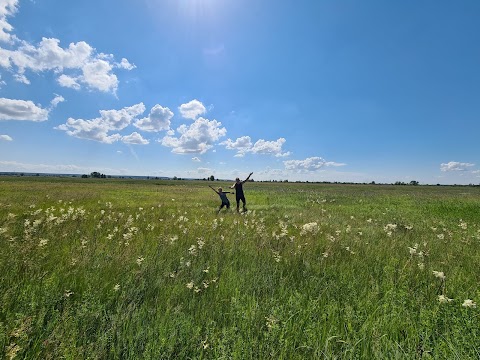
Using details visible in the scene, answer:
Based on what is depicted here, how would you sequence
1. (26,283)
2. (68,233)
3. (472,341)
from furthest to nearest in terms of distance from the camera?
(68,233)
(26,283)
(472,341)

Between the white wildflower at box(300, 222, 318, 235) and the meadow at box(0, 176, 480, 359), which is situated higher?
the white wildflower at box(300, 222, 318, 235)

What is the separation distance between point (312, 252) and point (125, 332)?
4723 mm

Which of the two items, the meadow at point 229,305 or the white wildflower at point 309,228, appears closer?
the meadow at point 229,305

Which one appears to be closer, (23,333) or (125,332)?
(23,333)

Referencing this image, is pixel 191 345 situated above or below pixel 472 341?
below

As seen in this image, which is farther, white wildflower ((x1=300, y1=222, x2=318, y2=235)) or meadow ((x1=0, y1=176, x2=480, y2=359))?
white wildflower ((x1=300, y1=222, x2=318, y2=235))

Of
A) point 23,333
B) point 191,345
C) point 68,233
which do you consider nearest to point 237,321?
point 191,345

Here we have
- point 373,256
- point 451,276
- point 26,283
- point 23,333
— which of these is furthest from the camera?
point 373,256

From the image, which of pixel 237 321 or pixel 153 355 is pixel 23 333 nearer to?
pixel 153 355

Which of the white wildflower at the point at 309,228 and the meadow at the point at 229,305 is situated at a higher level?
the white wildflower at the point at 309,228

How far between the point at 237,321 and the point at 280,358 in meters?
0.83

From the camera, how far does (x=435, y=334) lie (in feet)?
10.5

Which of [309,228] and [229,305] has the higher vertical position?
[309,228]

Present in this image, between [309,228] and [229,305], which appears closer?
[229,305]
